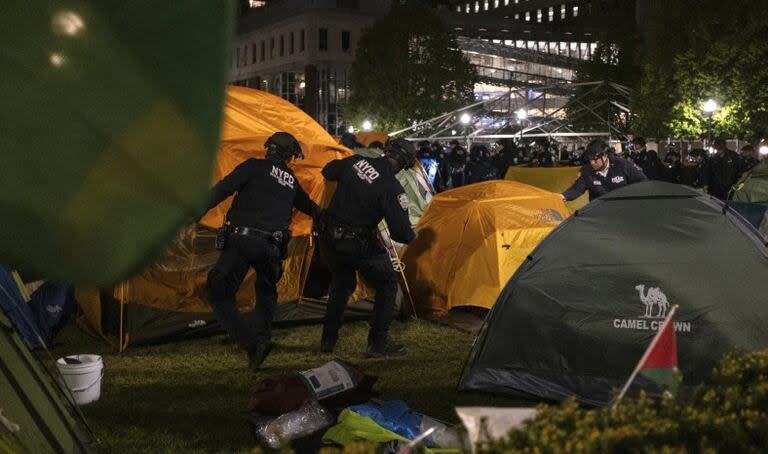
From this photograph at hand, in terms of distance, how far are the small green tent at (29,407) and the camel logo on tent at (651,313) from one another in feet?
11.4

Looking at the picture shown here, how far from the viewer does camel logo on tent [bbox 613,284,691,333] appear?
221 inches

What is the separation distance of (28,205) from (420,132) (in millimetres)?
31872

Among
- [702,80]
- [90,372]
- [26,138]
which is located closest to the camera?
[26,138]

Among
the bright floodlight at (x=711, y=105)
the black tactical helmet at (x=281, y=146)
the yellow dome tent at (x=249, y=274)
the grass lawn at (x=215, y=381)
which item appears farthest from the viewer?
the bright floodlight at (x=711, y=105)

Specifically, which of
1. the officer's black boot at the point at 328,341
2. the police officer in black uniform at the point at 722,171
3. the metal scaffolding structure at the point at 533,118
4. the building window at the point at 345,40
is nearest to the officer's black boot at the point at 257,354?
the officer's black boot at the point at 328,341

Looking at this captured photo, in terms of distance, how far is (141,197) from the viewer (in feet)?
2.34

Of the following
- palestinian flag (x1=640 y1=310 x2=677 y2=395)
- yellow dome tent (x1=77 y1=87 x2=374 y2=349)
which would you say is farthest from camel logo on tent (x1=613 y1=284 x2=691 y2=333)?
yellow dome tent (x1=77 y1=87 x2=374 y2=349)

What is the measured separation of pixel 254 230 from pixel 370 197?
1013mm

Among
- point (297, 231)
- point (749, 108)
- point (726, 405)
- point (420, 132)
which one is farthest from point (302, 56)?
point (726, 405)

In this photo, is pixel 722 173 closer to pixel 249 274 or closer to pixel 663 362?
pixel 249 274

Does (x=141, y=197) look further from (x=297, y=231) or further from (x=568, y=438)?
(x=297, y=231)

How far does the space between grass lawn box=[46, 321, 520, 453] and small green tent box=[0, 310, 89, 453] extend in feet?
2.27

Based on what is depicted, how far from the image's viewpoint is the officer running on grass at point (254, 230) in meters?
6.50

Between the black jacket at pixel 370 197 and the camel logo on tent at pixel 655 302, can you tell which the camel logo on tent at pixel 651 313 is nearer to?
the camel logo on tent at pixel 655 302
